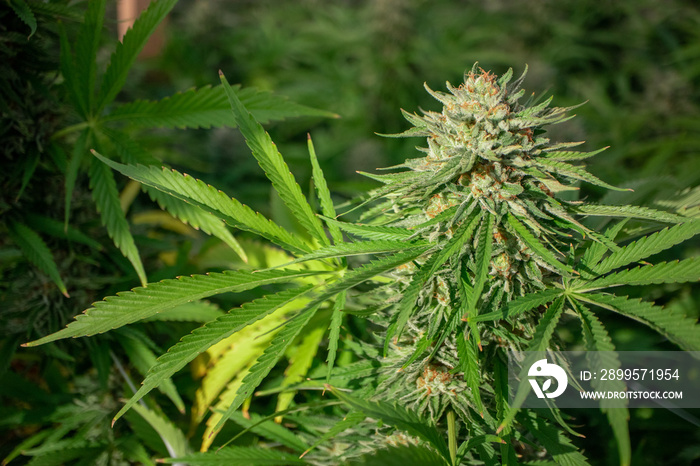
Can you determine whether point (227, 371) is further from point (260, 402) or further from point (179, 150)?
point (179, 150)

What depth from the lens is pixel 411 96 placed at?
320cm

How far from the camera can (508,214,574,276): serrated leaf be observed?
0.55m

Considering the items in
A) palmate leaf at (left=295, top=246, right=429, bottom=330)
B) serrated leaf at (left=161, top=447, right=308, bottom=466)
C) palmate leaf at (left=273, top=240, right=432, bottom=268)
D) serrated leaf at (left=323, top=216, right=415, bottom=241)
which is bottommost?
serrated leaf at (left=161, top=447, right=308, bottom=466)

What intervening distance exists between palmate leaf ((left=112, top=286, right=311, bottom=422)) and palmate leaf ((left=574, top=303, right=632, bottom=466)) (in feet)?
1.28

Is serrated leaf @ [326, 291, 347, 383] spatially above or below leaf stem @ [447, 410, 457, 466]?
above

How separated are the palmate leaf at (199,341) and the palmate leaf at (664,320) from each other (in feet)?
1.42

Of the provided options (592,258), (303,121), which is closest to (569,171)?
(592,258)

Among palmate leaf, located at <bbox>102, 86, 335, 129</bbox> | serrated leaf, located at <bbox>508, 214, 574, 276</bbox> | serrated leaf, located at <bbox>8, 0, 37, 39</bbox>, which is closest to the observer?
serrated leaf, located at <bbox>508, 214, 574, 276</bbox>

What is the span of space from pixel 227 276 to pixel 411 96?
2830mm

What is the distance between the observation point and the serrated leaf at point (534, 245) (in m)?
0.55

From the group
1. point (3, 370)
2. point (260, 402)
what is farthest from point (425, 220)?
point (3, 370)

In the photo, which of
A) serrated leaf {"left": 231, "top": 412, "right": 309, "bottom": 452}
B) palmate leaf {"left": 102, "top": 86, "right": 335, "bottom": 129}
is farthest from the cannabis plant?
palmate leaf {"left": 102, "top": 86, "right": 335, "bottom": 129}

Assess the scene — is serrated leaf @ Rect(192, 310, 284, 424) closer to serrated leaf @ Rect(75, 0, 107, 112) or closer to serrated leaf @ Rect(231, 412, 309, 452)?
serrated leaf @ Rect(231, 412, 309, 452)

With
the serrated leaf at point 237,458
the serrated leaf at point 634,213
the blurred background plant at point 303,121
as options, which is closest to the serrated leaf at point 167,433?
the blurred background plant at point 303,121
